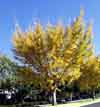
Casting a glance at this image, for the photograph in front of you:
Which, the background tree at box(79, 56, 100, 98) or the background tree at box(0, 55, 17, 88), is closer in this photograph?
the background tree at box(79, 56, 100, 98)

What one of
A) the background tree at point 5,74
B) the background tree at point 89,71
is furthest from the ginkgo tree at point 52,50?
the background tree at point 5,74

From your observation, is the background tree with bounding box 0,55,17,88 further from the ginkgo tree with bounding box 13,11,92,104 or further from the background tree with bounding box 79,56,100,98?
the ginkgo tree with bounding box 13,11,92,104

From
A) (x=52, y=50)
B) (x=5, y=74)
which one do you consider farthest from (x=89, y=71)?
(x=5, y=74)

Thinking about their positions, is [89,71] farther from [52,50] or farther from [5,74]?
[5,74]

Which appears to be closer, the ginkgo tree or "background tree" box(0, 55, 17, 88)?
the ginkgo tree

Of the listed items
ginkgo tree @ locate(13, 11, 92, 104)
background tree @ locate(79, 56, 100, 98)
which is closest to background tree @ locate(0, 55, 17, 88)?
background tree @ locate(79, 56, 100, 98)

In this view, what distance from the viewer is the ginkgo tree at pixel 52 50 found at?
33875 millimetres

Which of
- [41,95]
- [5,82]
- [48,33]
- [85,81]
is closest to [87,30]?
[48,33]

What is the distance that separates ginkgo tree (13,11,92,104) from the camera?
33875 millimetres

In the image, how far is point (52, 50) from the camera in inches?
1329

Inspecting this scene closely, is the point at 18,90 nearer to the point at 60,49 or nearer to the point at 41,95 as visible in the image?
the point at 41,95

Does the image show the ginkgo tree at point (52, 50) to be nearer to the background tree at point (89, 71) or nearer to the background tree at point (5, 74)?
the background tree at point (89, 71)

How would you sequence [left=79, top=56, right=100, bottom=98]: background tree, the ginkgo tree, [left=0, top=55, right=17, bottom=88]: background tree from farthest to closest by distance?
[left=0, top=55, right=17, bottom=88]: background tree
[left=79, top=56, right=100, bottom=98]: background tree
the ginkgo tree

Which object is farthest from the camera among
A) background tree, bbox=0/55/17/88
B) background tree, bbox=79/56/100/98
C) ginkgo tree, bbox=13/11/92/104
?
background tree, bbox=0/55/17/88
